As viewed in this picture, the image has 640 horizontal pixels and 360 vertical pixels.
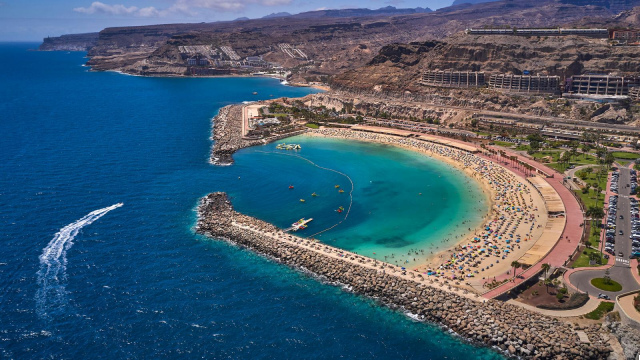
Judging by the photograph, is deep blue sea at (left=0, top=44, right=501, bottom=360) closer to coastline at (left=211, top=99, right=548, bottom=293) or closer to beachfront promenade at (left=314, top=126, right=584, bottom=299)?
coastline at (left=211, top=99, right=548, bottom=293)

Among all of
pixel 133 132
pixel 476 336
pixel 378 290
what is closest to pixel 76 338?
pixel 378 290

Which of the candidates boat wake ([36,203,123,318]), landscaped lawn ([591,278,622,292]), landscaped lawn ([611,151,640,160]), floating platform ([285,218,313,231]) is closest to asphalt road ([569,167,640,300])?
landscaped lawn ([591,278,622,292])

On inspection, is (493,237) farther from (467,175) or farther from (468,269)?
(467,175)

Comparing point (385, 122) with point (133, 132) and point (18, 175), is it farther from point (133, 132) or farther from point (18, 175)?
point (18, 175)

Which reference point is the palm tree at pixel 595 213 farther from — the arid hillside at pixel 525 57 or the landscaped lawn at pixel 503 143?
the arid hillside at pixel 525 57

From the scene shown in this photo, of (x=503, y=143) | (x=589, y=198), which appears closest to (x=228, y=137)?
(x=503, y=143)
